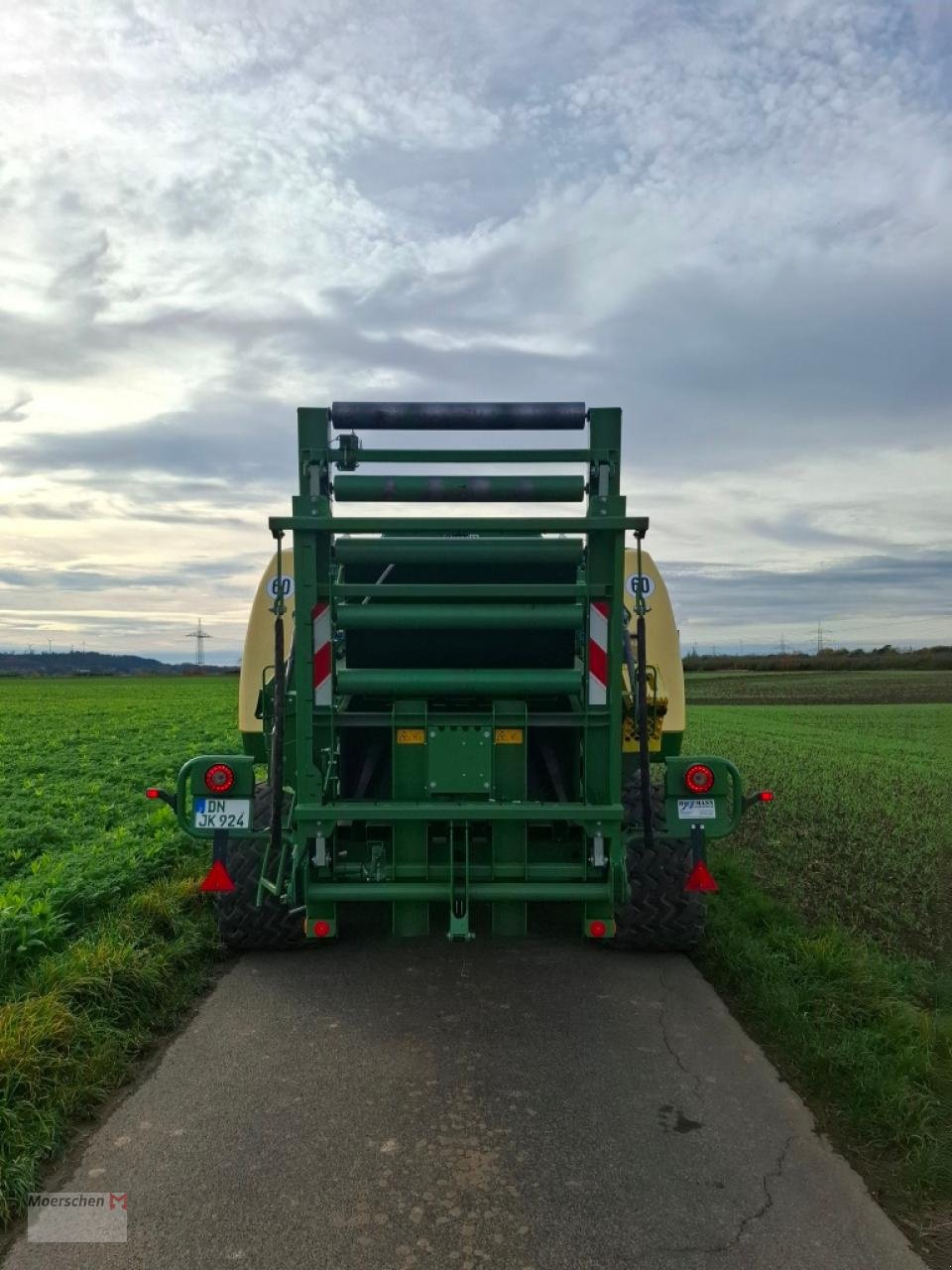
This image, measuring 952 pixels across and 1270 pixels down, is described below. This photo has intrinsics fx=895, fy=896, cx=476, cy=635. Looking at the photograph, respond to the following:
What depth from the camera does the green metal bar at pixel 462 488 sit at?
4469 millimetres

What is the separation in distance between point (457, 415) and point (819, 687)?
51.8 m

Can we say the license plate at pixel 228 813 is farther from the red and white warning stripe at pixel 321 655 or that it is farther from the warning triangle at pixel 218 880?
the red and white warning stripe at pixel 321 655

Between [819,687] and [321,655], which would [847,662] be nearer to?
[819,687]

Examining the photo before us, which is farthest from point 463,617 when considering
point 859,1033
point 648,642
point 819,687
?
point 819,687

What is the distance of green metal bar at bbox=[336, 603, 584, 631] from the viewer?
176 inches

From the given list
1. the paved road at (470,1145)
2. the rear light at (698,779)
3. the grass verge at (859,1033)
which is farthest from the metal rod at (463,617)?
the grass verge at (859,1033)

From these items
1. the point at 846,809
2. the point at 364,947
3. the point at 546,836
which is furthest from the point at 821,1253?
the point at 846,809

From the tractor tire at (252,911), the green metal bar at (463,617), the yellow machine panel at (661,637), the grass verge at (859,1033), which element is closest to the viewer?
the grass verge at (859,1033)

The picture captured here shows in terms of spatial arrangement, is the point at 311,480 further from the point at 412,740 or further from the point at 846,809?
the point at 846,809

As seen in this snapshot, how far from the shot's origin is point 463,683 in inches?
178

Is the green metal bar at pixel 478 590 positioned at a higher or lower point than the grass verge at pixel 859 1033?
higher

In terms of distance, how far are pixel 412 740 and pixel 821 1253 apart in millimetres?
2679

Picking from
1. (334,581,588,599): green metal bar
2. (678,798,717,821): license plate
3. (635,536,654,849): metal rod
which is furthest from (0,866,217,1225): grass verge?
(678,798,717,821): license plate

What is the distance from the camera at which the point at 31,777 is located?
12.8 m
